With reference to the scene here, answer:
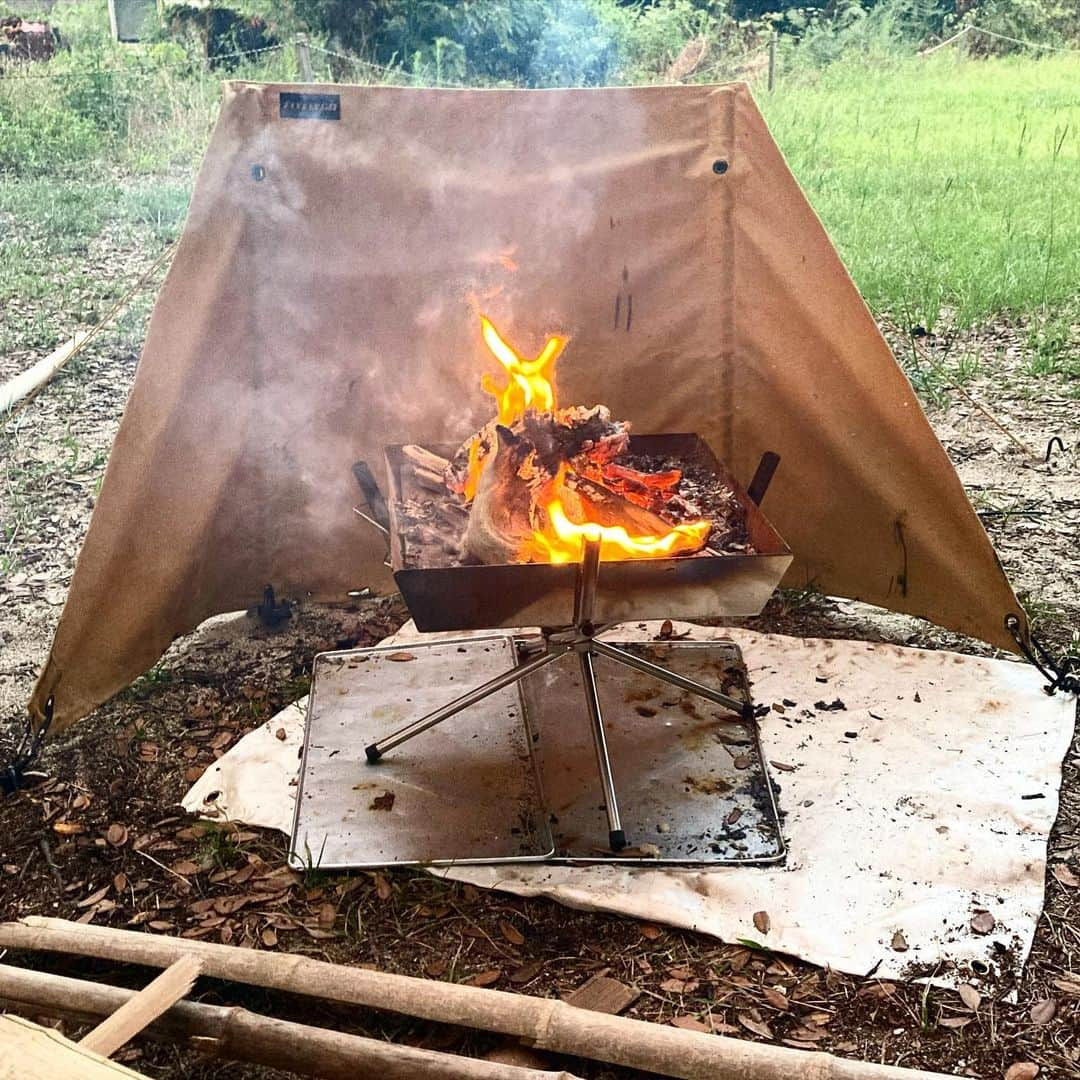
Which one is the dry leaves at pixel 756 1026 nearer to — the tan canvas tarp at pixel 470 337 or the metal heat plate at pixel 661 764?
the metal heat plate at pixel 661 764

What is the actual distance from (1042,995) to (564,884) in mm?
999

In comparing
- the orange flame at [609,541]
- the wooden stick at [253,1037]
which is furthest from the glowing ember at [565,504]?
the wooden stick at [253,1037]

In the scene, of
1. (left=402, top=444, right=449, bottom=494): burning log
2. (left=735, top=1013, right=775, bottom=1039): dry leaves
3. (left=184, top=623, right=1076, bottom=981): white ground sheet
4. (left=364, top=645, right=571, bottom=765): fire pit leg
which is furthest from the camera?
(left=402, top=444, right=449, bottom=494): burning log

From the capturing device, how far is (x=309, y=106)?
3035 mm

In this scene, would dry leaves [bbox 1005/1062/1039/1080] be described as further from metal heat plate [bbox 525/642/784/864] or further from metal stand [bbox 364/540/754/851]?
metal stand [bbox 364/540/754/851]

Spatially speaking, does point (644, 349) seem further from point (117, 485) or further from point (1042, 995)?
point (1042, 995)

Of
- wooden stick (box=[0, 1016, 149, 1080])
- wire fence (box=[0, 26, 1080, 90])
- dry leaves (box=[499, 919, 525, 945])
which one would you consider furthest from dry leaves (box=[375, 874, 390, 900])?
wire fence (box=[0, 26, 1080, 90])

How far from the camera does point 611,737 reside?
309 centimetres

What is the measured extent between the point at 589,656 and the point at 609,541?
42cm

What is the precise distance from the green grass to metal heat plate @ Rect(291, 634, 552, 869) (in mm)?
3948

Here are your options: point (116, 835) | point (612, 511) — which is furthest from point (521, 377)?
point (116, 835)

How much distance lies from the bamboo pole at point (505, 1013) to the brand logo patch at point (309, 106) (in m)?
2.06

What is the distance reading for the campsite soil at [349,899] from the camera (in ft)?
7.30

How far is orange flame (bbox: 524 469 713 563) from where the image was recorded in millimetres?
2635
